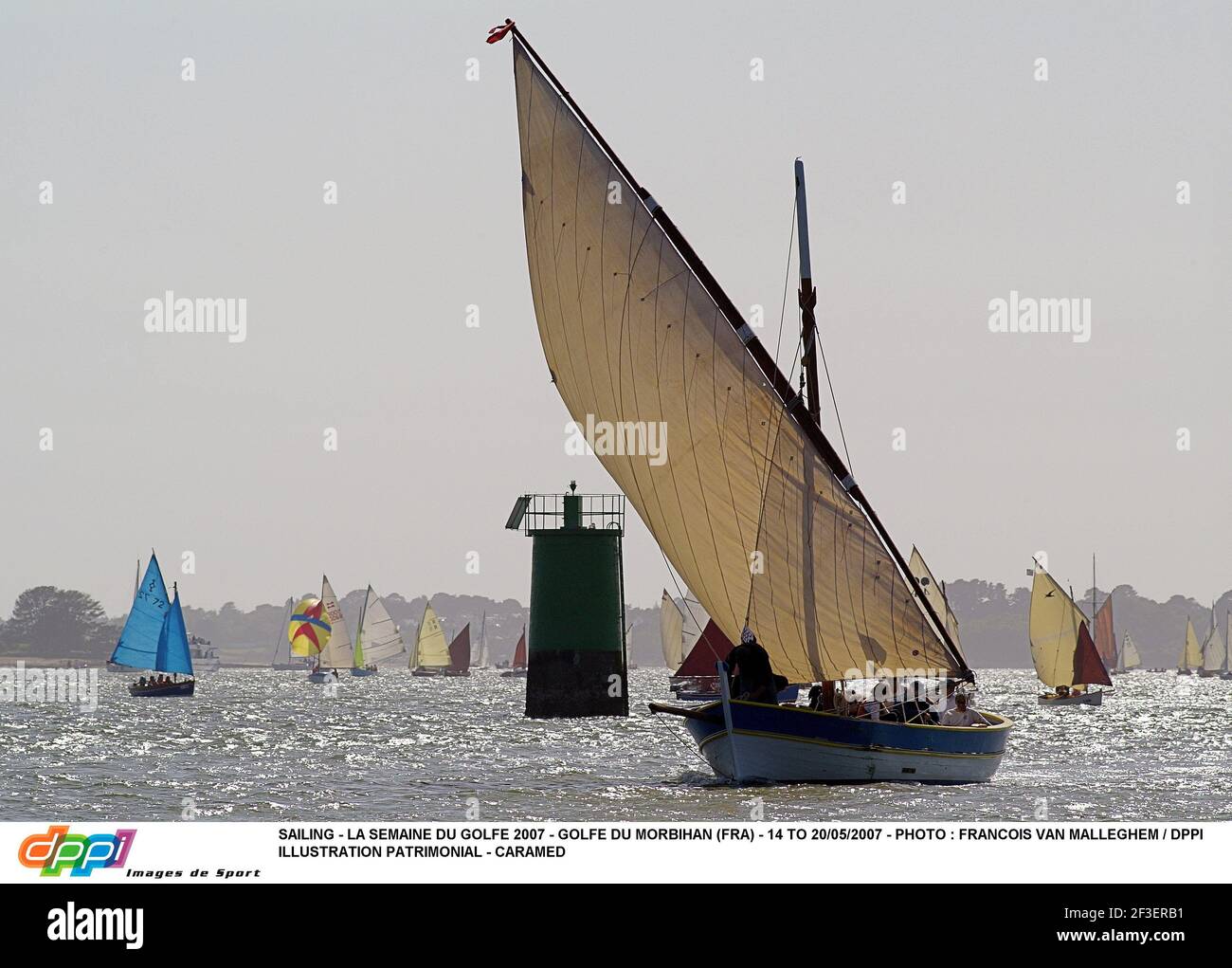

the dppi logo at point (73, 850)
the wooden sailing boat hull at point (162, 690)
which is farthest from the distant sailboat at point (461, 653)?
the dppi logo at point (73, 850)

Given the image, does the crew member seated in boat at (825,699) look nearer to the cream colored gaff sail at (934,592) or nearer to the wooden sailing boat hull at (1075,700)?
the cream colored gaff sail at (934,592)

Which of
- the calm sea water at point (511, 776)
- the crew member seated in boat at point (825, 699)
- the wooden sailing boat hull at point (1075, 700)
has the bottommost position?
the wooden sailing boat hull at point (1075, 700)

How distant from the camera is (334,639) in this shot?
526ft

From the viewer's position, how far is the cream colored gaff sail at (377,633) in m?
163

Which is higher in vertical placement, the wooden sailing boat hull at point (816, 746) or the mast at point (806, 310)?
the mast at point (806, 310)

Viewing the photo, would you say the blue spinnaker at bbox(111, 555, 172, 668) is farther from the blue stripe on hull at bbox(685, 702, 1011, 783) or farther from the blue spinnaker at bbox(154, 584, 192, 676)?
the blue stripe on hull at bbox(685, 702, 1011, 783)

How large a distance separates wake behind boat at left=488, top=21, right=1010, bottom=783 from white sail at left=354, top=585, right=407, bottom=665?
438 feet

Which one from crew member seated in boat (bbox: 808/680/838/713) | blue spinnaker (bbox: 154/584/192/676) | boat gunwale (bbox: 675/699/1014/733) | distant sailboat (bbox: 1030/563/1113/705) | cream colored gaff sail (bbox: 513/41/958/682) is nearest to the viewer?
boat gunwale (bbox: 675/699/1014/733)

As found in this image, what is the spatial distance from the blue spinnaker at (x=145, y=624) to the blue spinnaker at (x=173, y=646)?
568mm

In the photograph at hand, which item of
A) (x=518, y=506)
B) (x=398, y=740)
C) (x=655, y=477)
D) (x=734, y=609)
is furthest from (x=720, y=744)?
(x=518, y=506)

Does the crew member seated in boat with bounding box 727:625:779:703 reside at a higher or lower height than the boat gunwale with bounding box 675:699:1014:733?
higher

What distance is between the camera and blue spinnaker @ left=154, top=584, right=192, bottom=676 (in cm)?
9900

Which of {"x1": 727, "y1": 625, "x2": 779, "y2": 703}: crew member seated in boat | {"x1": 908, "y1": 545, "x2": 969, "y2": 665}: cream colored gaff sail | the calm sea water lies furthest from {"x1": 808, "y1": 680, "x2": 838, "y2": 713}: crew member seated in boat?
{"x1": 908, "y1": 545, "x2": 969, "y2": 665}: cream colored gaff sail

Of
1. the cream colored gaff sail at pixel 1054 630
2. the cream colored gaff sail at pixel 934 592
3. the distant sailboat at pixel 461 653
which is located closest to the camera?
the cream colored gaff sail at pixel 934 592
